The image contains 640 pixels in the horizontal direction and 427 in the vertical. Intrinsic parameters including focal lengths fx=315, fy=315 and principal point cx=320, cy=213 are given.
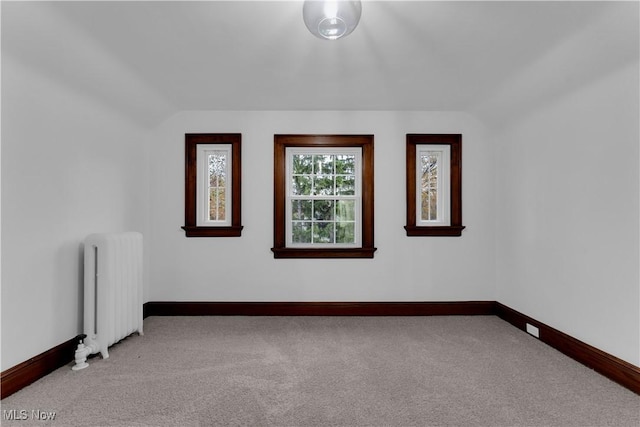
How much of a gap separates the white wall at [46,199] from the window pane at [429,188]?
131 inches

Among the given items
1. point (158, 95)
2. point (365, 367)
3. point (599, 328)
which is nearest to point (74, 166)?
point (158, 95)

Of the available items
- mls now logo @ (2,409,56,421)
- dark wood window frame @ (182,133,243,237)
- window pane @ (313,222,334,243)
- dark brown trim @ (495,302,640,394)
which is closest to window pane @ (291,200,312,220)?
window pane @ (313,222,334,243)

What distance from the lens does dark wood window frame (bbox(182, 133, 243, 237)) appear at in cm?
363

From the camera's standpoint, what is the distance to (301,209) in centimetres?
383

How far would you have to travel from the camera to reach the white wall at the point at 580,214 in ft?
6.91

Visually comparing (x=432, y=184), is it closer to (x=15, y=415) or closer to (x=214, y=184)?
(x=214, y=184)

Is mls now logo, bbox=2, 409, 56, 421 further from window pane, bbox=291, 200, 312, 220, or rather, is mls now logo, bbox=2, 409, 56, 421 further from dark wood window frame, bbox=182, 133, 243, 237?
window pane, bbox=291, 200, 312, 220

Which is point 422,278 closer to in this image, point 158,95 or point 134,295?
point 134,295

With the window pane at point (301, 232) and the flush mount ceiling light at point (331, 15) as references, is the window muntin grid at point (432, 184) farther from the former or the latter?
the flush mount ceiling light at point (331, 15)

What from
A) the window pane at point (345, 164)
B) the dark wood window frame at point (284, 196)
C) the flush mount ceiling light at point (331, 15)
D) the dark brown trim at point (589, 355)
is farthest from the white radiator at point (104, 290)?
the dark brown trim at point (589, 355)

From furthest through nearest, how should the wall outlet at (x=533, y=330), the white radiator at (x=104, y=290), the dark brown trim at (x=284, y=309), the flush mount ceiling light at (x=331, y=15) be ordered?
the dark brown trim at (x=284, y=309) → the wall outlet at (x=533, y=330) → the white radiator at (x=104, y=290) → the flush mount ceiling light at (x=331, y=15)

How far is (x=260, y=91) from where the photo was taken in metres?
3.09

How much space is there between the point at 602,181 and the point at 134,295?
3.90 m

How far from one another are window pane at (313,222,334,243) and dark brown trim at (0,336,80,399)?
7.87 feet
